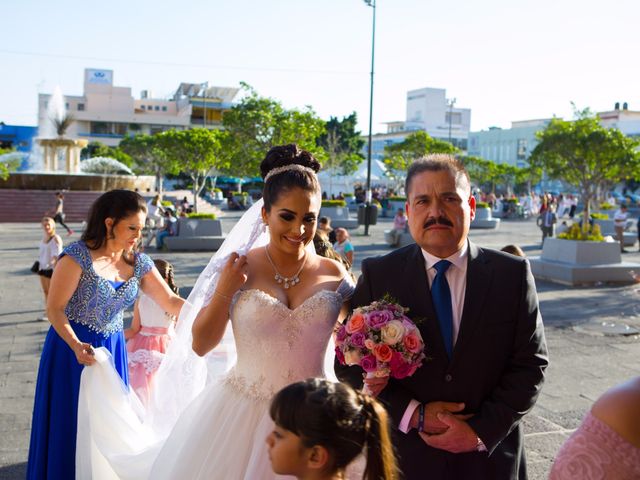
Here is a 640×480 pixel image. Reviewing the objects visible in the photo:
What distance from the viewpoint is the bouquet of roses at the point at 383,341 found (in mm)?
2547

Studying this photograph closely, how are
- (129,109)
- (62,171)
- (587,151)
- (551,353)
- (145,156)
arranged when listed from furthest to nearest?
(129,109)
(145,156)
(62,171)
(587,151)
(551,353)

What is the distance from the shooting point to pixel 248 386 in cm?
330

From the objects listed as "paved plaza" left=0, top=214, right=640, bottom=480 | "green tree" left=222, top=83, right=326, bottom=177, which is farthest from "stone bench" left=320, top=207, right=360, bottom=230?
"paved plaza" left=0, top=214, right=640, bottom=480

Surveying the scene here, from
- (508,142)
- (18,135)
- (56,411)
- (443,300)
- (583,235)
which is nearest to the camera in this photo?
(443,300)

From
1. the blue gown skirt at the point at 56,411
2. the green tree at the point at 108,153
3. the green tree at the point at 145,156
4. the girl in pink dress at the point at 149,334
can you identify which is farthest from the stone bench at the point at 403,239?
the green tree at the point at 108,153

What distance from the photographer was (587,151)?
23.8 m

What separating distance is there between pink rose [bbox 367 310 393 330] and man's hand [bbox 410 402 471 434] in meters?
0.37

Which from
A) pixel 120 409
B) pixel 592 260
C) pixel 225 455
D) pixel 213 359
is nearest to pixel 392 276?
pixel 225 455

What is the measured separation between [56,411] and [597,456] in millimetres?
3334

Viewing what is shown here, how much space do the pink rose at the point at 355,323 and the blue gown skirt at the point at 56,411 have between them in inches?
84.3

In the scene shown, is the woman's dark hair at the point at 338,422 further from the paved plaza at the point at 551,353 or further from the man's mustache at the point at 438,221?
the man's mustache at the point at 438,221

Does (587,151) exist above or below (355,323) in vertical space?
above

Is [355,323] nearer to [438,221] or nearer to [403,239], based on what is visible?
[438,221]

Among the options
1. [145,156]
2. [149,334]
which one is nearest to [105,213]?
[149,334]
